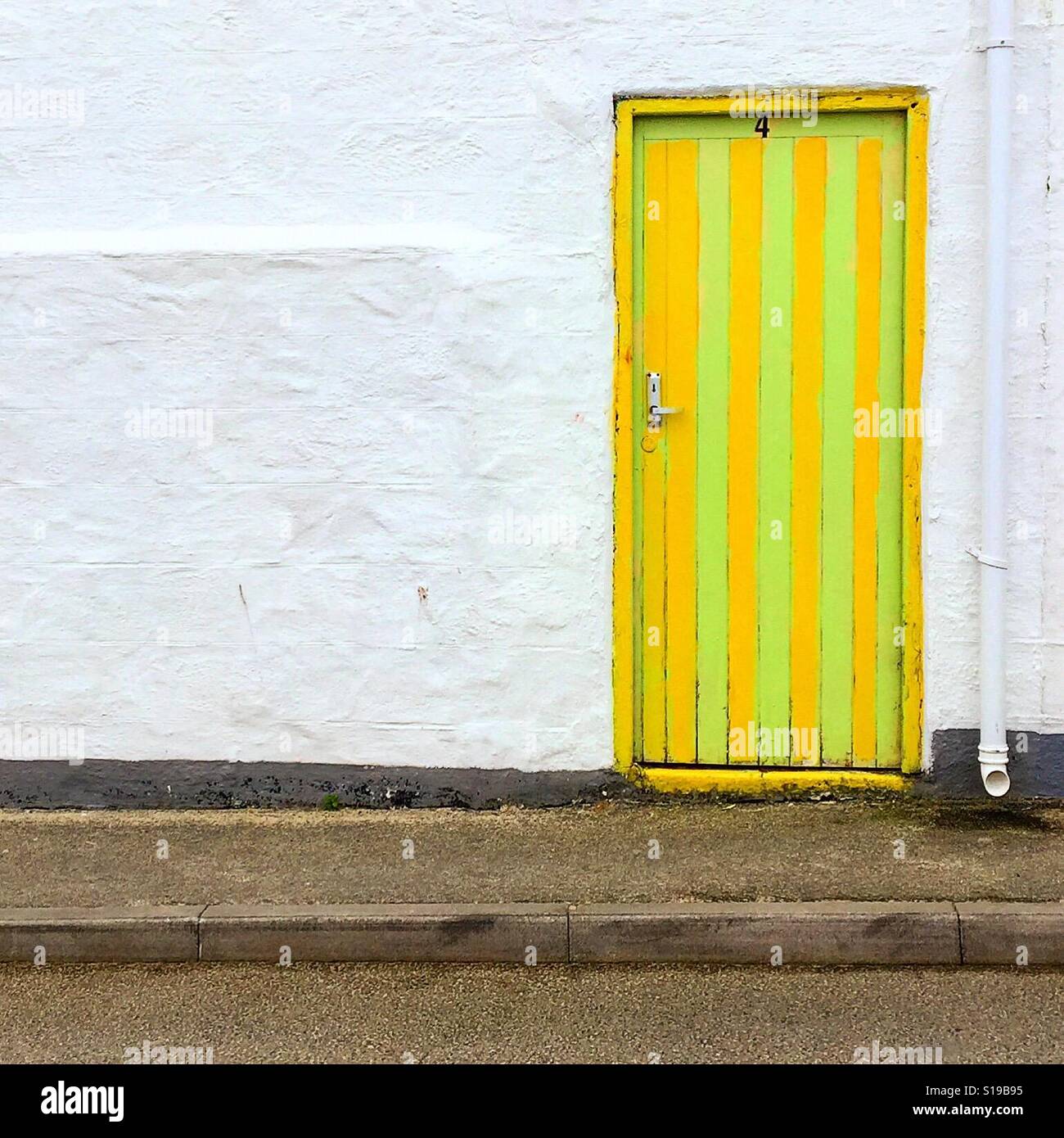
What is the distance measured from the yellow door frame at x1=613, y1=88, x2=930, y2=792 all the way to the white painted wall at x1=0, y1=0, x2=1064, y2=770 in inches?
2.3

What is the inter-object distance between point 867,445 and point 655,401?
0.94 meters

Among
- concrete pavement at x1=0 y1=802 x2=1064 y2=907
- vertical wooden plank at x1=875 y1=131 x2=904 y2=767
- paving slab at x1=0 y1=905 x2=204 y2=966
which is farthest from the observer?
vertical wooden plank at x1=875 y1=131 x2=904 y2=767

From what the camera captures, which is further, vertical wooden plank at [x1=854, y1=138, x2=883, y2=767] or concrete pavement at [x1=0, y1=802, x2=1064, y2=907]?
vertical wooden plank at [x1=854, y1=138, x2=883, y2=767]

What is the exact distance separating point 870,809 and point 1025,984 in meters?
1.53

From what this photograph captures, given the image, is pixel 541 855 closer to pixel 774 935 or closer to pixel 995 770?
pixel 774 935

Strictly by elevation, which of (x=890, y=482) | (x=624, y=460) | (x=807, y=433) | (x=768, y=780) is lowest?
(x=768, y=780)

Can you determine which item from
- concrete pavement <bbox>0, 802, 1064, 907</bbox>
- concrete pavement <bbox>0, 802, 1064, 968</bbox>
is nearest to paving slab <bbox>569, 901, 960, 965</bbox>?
concrete pavement <bbox>0, 802, 1064, 968</bbox>

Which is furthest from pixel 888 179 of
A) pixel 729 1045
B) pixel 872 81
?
pixel 729 1045

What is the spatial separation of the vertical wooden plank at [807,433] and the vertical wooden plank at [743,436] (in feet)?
0.55

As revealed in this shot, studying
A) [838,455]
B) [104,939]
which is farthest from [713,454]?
[104,939]

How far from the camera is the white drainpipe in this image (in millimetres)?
5836

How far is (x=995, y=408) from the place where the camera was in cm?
593

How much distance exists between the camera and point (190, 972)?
4828mm

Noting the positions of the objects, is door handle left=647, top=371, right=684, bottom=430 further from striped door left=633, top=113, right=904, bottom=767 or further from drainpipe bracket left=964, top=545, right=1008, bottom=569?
drainpipe bracket left=964, top=545, right=1008, bottom=569
